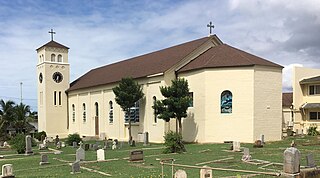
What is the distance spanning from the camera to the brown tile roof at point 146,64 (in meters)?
34.0

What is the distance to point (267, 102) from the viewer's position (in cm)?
2898

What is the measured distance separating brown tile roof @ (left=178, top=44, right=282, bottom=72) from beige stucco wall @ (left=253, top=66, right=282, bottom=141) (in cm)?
87

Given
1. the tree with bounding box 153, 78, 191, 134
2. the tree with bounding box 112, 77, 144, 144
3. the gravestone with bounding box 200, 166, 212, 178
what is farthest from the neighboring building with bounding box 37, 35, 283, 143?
the gravestone with bounding box 200, 166, 212, 178

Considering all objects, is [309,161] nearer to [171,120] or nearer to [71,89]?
[171,120]

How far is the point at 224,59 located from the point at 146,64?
11.4m

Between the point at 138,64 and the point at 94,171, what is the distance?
2664 cm

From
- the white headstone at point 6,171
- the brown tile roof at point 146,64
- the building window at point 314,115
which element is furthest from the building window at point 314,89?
the white headstone at point 6,171

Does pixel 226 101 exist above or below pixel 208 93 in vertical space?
below

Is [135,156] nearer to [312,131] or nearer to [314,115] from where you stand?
[312,131]

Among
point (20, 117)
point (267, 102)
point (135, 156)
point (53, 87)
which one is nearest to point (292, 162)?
point (135, 156)

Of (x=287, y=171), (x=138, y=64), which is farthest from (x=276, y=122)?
(x=287, y=171)

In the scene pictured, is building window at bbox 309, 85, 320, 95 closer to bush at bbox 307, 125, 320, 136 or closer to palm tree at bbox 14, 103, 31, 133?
bush at bbox 307, 125, 320, 136

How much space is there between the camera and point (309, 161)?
577 inches

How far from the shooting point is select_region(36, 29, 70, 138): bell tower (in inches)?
2018
